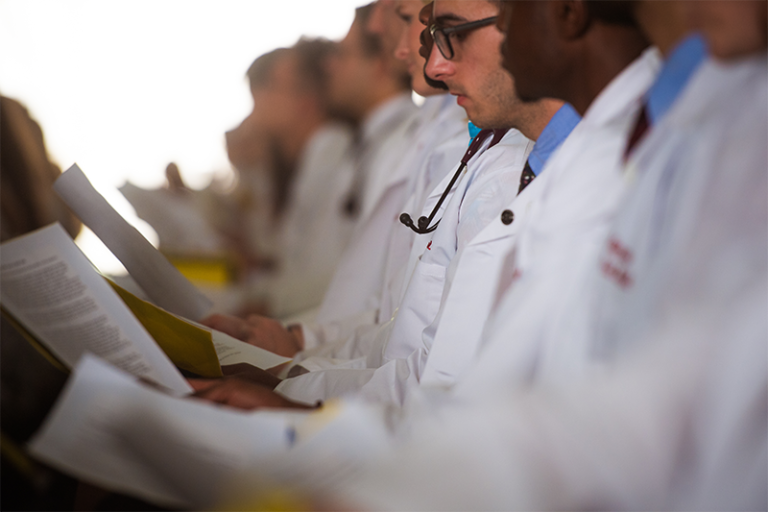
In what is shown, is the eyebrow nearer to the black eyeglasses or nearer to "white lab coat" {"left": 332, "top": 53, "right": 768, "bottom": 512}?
the black eyeglasses

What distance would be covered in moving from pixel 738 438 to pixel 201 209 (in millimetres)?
3181

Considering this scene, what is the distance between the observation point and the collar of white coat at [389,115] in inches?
95.3

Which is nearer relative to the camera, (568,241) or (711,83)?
(711,83)

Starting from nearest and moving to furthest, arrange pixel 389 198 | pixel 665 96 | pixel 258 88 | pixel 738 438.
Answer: pixel 738 438
pixel 665 96
pixel 389 198
pixel 258 88

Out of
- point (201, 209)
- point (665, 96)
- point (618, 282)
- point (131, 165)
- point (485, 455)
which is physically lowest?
point (201, 209)

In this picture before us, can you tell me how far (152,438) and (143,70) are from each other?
3.34 meters

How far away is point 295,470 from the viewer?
484 millimetres

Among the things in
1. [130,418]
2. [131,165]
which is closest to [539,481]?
[130,418]

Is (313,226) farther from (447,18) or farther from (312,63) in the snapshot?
(447,18)

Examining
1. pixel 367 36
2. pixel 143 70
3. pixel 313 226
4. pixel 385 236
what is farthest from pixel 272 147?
pixel 385 236

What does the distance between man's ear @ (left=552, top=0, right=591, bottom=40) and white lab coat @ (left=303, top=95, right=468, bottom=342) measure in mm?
692

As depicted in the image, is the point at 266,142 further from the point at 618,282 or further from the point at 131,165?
the point at 618,282

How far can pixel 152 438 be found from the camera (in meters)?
0.52

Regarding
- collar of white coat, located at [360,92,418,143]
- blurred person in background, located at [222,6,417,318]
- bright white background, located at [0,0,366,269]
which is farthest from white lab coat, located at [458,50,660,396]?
bright white background, located at [0,0,366,269]
